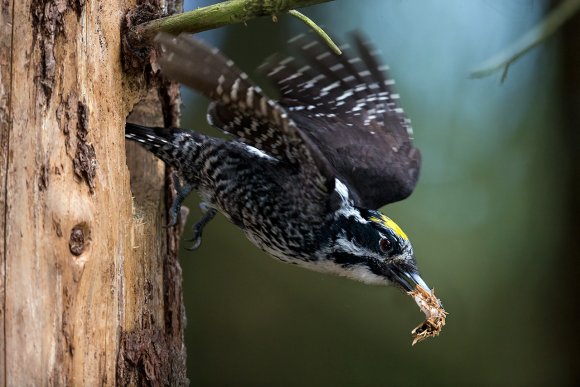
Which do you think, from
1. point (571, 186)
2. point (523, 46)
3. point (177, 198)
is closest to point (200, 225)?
point (177, 198)

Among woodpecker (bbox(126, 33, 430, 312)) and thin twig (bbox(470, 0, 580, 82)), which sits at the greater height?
thin twig (bbox(470, 0, 580, 82))

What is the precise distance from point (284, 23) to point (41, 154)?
13.0 ft

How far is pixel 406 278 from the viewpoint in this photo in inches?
139

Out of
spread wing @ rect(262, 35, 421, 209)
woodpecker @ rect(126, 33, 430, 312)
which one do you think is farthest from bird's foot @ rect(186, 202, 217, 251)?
spread wing @ rect(262, 35, 421, 209)

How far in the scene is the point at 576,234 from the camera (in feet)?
18.4

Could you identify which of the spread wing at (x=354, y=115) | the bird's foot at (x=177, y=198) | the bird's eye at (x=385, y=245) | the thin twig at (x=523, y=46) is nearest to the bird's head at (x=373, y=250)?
the bird's eye at (x=385, y=245)

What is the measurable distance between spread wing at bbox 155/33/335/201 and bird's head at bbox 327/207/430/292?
27cm

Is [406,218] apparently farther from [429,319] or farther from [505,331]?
[429,319]

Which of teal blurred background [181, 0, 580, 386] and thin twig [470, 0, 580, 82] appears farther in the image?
teal blurred background [181, 0, 580, 386]

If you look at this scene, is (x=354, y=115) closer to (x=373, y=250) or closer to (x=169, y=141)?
(x=373, y=250)

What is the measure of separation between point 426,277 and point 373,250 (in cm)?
295

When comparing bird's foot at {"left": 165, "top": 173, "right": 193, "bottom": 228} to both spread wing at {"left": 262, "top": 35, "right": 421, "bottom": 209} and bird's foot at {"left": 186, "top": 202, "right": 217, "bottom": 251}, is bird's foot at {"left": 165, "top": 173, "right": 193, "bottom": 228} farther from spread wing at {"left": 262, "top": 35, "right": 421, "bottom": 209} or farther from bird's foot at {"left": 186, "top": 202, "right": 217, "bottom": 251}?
spread wing at {"left": 262, "top": 35, "right": 421, "bottom": 209}

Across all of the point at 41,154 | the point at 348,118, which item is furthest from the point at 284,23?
the point at 41,154

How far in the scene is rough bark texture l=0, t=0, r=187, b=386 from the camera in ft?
7.97
